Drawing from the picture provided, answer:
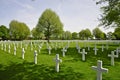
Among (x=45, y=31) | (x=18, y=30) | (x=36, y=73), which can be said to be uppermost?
(x=18, y=30)

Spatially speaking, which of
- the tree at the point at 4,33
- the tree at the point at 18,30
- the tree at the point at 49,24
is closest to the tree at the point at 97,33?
→ the tree at the point at 18,30

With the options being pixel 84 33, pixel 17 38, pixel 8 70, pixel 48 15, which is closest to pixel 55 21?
pixel 48 15

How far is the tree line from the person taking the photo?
50344 mm

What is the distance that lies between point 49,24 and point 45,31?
208cm

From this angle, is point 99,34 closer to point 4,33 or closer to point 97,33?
point 97,33

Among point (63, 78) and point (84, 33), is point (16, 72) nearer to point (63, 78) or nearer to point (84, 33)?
point (63, 78)

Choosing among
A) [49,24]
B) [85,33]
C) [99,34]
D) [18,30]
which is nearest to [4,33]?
[18,30]

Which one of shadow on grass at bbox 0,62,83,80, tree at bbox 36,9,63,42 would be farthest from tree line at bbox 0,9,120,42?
shadow on grass at bbox 0,62,83,80

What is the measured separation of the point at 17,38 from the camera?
76.9m

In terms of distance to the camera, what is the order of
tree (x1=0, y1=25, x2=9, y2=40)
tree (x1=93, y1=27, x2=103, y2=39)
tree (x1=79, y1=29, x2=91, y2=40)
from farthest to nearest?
1. tree (x1=79, y1=29, x2=91, y2=40)
2. tree (x1=93, y1=27, x2=103, y2=39)
3. tree (x1=0, y1=25, x2=9, y2=40)

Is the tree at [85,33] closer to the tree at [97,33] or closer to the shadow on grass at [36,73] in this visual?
the tree at [97,33]

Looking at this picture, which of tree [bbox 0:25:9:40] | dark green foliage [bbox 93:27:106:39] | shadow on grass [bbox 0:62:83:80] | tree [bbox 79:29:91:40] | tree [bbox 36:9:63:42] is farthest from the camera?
tree [bbox 79:29:91:40]

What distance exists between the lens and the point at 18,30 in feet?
258

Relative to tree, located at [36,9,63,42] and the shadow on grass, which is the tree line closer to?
tree, located at [36,9,63,42]
